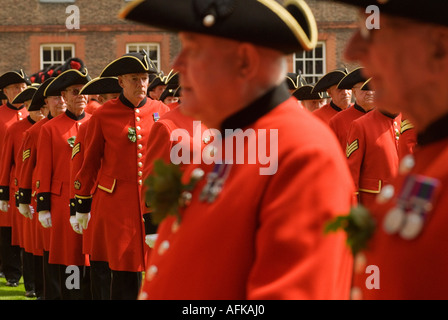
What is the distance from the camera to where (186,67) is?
9.10 feet

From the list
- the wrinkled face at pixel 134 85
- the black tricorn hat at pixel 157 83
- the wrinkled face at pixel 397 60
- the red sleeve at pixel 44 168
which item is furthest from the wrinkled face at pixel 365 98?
the wrinkled face at pixel 397 60

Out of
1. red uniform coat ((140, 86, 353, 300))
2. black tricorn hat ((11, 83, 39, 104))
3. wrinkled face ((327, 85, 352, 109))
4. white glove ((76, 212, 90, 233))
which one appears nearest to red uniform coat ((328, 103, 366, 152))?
wrinkled face ((327, 85, 352, 109))

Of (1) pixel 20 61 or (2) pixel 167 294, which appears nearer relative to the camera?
(2) pixel 167 294

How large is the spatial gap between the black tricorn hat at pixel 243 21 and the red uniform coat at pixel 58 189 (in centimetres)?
626

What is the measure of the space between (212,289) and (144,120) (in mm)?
5242

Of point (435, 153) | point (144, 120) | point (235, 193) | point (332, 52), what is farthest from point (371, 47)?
point (332, 52)

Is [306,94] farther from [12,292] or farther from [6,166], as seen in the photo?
[12,292]

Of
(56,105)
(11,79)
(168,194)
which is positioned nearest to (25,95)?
(11,79)

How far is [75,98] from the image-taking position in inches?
366

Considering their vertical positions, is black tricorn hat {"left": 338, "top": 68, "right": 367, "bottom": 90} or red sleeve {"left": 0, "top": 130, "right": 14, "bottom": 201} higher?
black tricorn hat {"left": 338, "top": 68, "right": 367, "bottom": 90}

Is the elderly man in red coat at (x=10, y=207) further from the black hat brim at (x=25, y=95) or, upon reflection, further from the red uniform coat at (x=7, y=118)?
the black hat brim at (x=25, y=95)

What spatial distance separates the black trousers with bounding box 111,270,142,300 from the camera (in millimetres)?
7664

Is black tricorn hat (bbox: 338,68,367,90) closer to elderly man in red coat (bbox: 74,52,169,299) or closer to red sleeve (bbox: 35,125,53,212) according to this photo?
elderly man in red coat (bbox: 74,52,169,299)

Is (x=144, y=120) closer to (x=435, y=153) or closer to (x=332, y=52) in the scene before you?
(x=435, y=153)
